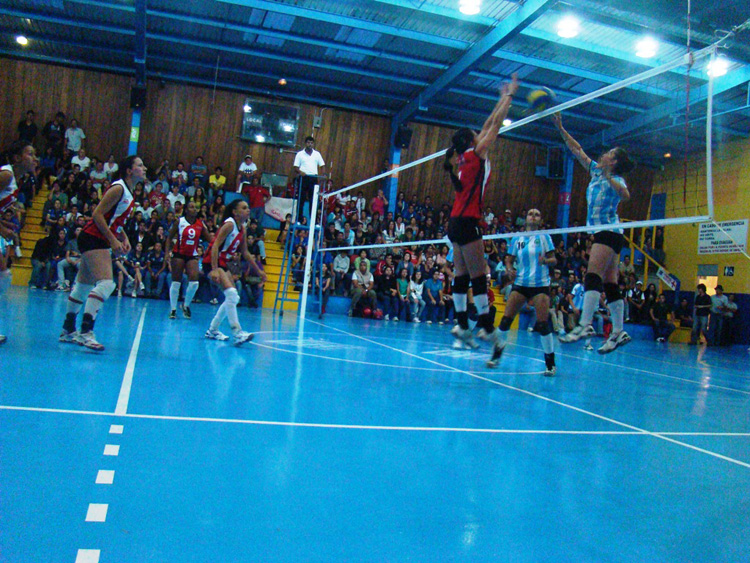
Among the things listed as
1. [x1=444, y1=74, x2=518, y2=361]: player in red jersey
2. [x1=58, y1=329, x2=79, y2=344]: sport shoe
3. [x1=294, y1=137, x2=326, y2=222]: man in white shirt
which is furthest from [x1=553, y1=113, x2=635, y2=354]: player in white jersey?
[x1=294, y1=137, x2=326, y2=222]: man in white shirt

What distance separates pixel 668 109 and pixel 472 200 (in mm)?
15547

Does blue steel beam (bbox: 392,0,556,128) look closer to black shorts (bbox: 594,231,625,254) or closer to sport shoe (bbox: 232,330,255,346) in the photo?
black shorts (bbox: 594,231,625,254)

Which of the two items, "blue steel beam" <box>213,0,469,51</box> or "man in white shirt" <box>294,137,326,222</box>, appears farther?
"blue steel beam" <box>213,0,469,51</box>

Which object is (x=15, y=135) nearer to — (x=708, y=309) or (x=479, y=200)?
(x=479, y=200)

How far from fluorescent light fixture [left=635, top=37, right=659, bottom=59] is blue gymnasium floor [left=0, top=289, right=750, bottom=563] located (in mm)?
11940

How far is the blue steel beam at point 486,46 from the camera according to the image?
1265 cm

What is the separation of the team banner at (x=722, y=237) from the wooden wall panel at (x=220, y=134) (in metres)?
2.99

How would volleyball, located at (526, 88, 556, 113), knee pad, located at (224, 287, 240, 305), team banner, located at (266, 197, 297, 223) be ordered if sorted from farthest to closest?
team banner, located at (266, 197, 297, 223) < knee pad, located at (224, 287, 240, 305) < volleyball, located at (526, 88, 556, 113)

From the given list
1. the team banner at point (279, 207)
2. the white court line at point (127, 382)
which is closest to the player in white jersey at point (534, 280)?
the white court line at point (127, 382)

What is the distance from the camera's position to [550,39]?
14.4 metres

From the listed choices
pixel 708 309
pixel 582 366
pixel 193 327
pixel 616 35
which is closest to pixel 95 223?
pixel 193 327

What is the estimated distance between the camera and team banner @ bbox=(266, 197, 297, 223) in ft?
58.2

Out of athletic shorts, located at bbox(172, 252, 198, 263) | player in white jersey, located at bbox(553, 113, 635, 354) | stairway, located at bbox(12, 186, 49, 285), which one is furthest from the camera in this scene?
stairway, located at bbox(12, 186, 49, 285)

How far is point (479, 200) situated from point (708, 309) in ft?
54.6
